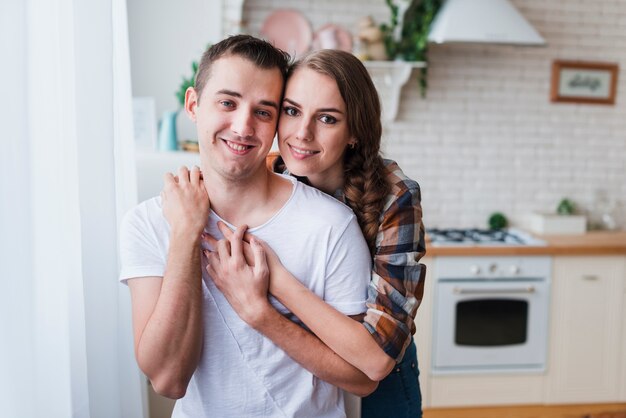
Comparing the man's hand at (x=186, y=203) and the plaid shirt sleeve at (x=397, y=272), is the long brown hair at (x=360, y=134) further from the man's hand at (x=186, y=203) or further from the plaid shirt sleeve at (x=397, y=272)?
the man's hand at (x=186, y=203)

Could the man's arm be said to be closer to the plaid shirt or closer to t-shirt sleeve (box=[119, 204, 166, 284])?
t-shirt sleeve (box=[119, 204, 166, 284])

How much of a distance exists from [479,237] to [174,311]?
2860mm

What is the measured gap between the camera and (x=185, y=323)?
1.28 metres

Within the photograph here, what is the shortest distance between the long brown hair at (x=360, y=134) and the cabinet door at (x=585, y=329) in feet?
7.78

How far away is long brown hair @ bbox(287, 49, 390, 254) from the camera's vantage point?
1449mm

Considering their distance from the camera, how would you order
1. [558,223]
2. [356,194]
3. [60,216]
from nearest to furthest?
1. [60,216]
2. [356,194]
3. [558,223]

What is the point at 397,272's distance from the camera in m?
1.42

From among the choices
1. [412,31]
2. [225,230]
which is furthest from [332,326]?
[412,31]

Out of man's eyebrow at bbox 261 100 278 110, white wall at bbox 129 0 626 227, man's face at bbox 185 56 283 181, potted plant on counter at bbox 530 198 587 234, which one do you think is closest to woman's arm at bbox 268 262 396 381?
man's face at bbox 185 56 283 181

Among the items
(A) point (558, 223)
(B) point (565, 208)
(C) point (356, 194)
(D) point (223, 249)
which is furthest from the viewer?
(B) point (565, 208)

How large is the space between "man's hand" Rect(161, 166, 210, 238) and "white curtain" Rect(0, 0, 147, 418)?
196mm

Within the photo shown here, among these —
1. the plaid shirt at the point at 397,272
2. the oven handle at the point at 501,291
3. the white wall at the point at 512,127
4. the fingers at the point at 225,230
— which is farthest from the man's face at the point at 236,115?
the white wall at the point at 512,127

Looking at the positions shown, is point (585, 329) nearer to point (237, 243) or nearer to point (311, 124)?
point (311, 124)

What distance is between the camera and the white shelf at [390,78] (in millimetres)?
3698
